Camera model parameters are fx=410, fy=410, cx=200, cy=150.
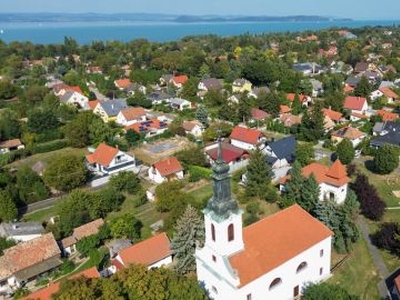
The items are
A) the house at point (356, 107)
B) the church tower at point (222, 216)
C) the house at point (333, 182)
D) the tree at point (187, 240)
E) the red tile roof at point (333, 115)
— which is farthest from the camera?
the house at point (356, 107)

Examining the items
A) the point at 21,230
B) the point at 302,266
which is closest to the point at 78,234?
the point at 21,230

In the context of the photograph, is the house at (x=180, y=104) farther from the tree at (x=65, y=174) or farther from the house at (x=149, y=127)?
the tree at (x=65, y=174)

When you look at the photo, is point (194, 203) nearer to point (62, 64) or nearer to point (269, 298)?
point (269, 298)

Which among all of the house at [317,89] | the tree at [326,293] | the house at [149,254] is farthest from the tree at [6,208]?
the house at [317,89]

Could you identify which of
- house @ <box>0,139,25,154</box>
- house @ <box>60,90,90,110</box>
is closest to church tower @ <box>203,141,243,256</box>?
house @ <box>0,139,25,154</box>

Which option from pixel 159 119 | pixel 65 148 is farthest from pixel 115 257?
pixel 159 119

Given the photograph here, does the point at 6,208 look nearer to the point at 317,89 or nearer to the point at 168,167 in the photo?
the point at 168,167
